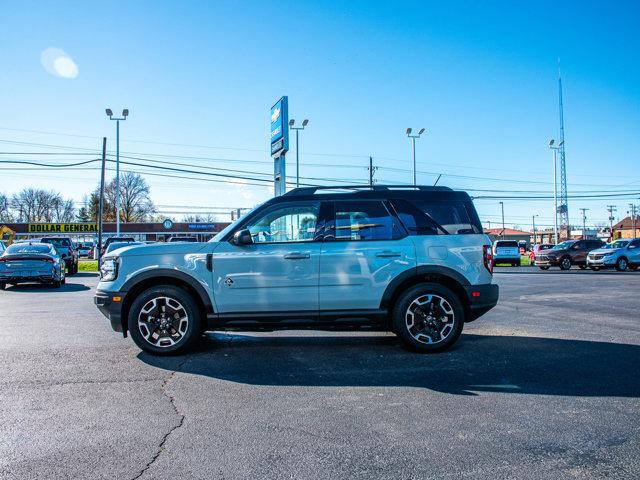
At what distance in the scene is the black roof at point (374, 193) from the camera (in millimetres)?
6191

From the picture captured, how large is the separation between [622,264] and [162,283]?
2649cm

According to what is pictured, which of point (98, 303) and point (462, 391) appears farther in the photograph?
point (98, 303)

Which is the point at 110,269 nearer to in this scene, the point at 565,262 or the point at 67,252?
the point at 67,252

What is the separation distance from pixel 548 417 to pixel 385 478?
1.66m

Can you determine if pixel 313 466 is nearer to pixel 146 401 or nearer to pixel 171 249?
pixel 146 401

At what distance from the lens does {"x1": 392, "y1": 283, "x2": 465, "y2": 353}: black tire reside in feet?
19.3

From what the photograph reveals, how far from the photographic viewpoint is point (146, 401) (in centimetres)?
421

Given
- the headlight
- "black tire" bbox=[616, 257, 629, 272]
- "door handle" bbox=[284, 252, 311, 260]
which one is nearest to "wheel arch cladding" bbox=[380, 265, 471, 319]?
"door handle" bbox=[284, 252, 311, 260]

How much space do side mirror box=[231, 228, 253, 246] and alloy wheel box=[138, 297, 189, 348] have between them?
39.5 inches

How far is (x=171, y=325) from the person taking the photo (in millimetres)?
5895

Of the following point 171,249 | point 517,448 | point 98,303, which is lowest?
point 517,448

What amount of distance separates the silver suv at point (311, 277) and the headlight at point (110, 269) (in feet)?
0.05

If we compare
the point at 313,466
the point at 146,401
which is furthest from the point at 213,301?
the point at 313,466

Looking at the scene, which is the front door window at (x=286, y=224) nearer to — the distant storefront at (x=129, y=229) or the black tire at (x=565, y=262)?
the black tire at (x=565, y=262)
